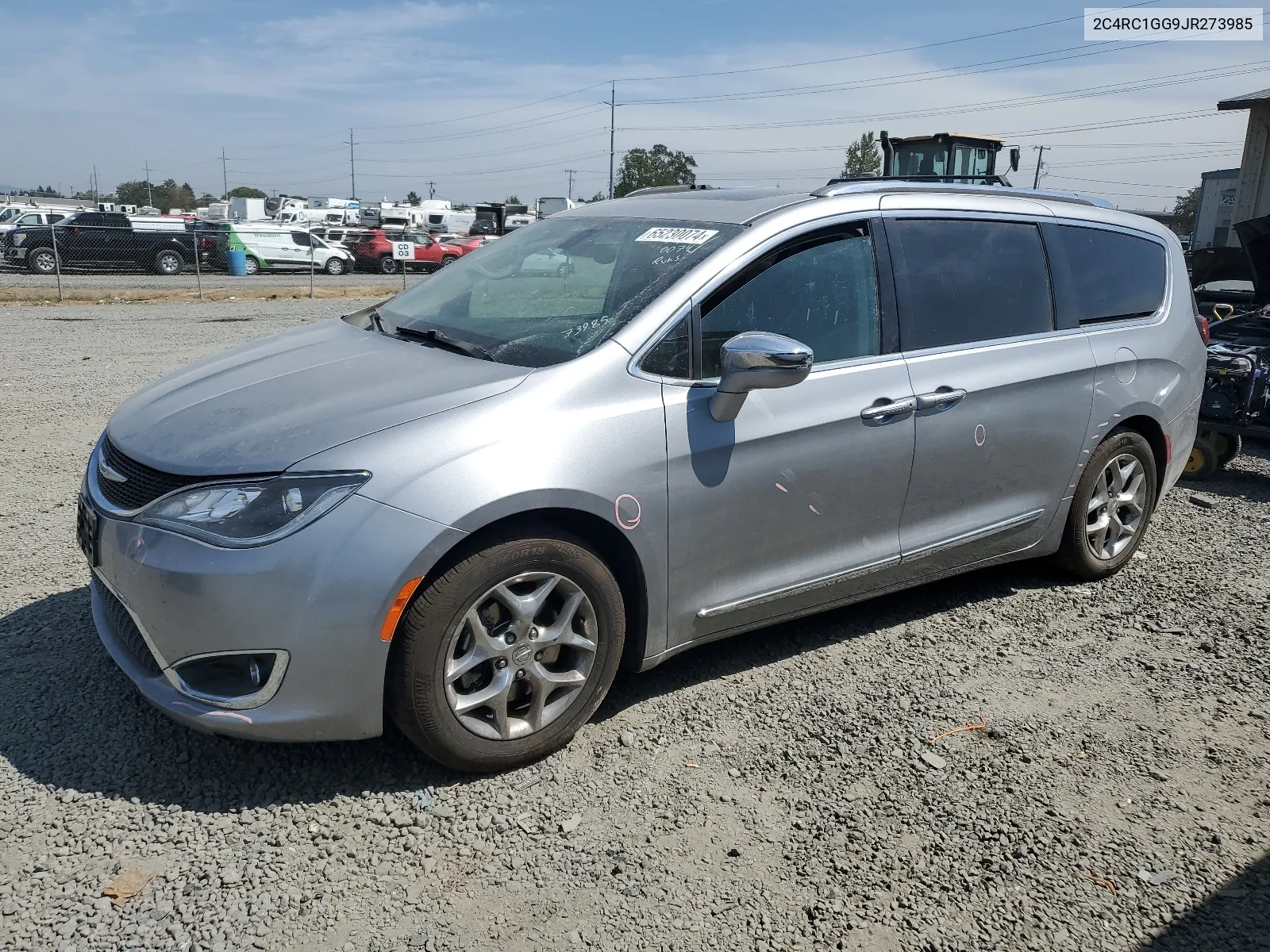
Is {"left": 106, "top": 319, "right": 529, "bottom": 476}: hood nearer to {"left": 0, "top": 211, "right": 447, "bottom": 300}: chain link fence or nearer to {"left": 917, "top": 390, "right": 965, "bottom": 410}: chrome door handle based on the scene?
{"left": 917, "top": 390, "right": 965, "bottom": 410}: chrome door handle

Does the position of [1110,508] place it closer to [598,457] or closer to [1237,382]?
[1237,382]

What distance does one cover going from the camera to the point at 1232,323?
7703mm

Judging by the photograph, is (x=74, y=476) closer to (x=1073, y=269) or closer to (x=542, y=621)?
(x=542, y=621)

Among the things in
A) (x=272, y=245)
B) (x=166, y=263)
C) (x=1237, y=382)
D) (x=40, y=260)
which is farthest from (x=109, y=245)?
(x=1237, y=382)

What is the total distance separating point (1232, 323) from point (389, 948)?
7682mm

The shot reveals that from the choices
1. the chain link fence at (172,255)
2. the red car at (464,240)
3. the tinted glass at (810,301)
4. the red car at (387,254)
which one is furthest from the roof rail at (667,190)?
the red car at (387,254)

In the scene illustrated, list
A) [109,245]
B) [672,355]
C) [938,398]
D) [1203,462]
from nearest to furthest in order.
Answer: [672,355], [938,398], [1203,462], [109,245]

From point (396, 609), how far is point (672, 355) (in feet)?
3.99

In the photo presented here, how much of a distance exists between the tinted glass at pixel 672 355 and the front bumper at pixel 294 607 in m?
0.90

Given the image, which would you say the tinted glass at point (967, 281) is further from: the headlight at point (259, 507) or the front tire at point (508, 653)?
the headlight at point (259, 507)

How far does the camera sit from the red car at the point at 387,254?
110 ft

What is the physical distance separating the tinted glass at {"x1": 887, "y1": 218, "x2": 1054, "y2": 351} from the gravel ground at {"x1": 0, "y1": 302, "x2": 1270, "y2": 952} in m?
1.29

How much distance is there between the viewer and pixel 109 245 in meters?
25.7

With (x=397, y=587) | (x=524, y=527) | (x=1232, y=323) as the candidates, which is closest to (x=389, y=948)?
(x=397, y=587)
